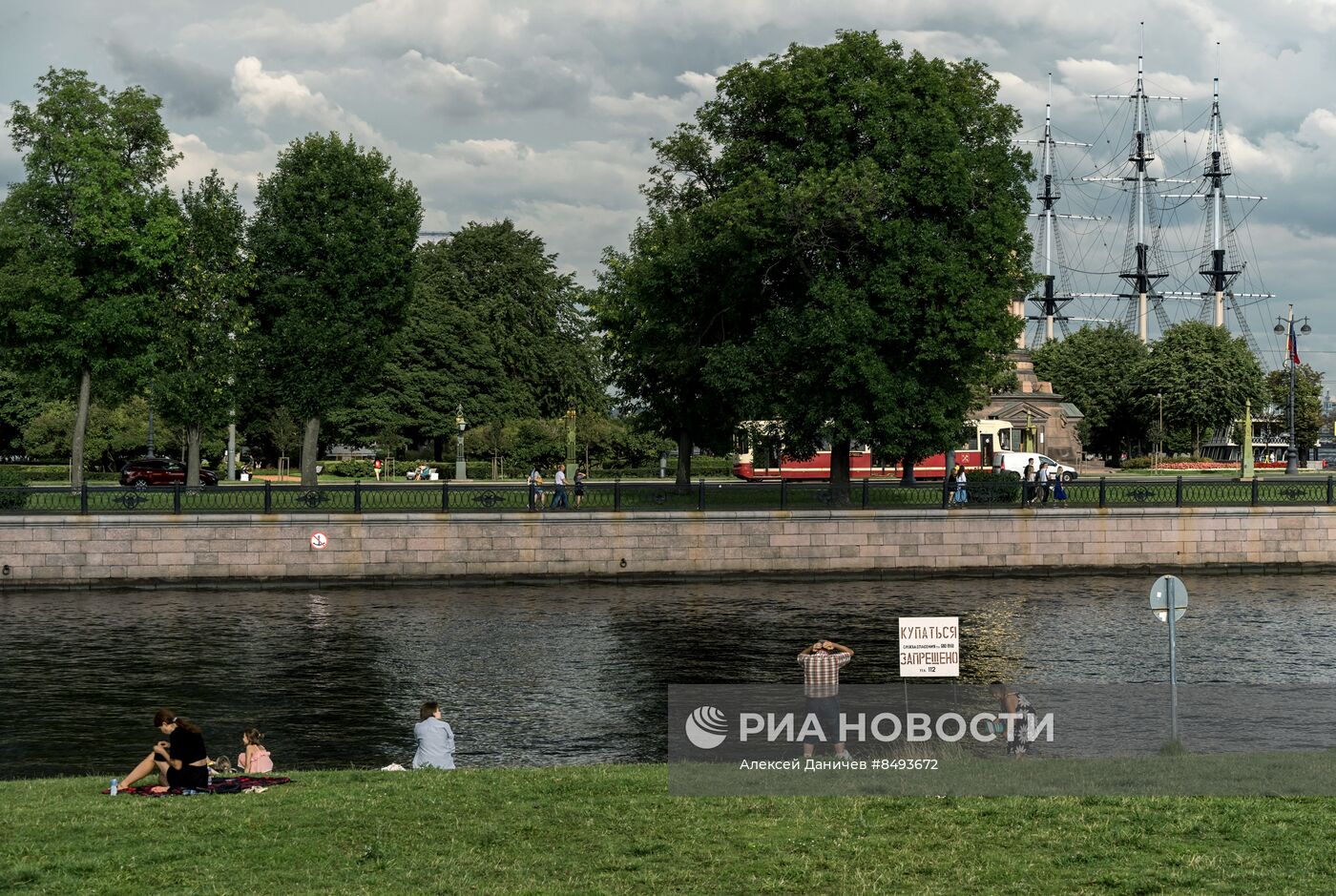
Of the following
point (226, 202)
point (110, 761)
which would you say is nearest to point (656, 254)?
point (226, 202)

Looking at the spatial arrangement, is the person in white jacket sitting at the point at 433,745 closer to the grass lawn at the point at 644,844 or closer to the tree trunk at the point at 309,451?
the grass lawn at the point at 644,844

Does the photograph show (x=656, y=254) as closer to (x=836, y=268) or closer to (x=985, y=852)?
(x=836, y=268)

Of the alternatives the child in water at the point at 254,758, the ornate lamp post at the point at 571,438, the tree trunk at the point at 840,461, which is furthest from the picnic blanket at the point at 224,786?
the ornate lamp post at the point at 571,438

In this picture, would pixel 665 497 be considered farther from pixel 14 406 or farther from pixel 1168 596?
pixel 14 406

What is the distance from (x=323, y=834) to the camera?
12461 millimetres

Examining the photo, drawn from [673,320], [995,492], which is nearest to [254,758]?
[995,492]

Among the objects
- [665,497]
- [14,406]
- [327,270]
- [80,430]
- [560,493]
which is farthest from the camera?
[14,406]

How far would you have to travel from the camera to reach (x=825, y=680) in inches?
709

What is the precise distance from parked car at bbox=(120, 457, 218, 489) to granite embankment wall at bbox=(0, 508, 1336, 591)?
24.7m

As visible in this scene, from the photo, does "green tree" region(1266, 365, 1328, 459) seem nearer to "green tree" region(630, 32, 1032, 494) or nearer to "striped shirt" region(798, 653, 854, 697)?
"green tree" region(630, 32, 1032, 494)

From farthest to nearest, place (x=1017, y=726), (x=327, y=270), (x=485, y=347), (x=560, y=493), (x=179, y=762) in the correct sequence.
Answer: (x=485, y=347), (x=327, y=270), (x=560, y=493), (x=1017, y=726), (x=179, y=762)

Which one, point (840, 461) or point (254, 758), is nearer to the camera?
point (254, 758)

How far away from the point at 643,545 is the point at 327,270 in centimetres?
2049

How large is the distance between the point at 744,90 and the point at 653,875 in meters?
42.0
